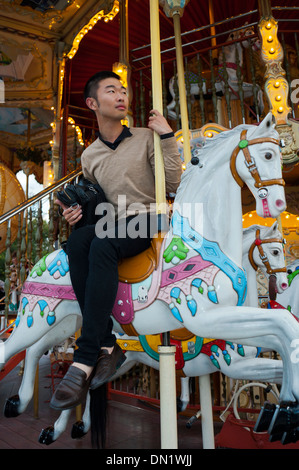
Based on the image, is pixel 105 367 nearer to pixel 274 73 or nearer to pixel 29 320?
pixel 29 320

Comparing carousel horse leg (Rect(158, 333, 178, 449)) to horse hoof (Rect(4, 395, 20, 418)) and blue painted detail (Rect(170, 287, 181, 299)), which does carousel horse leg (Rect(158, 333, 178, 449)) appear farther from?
horse hoof (Rect(4, 395, 20, 418))

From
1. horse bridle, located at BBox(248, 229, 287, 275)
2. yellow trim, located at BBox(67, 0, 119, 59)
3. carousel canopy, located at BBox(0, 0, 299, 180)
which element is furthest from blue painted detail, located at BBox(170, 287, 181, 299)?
yellow trim, located at BBox(67, 0, 119, 59)

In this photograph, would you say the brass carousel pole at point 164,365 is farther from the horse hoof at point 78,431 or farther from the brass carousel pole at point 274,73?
the brass carousel pole at point 274,73

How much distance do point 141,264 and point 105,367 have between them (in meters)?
0.40

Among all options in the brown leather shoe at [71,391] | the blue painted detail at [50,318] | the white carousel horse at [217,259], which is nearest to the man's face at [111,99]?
the white carousel horse at [217,259]

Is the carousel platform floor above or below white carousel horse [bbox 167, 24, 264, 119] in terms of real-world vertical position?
below

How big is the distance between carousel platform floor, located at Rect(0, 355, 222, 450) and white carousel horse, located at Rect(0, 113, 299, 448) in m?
1.48

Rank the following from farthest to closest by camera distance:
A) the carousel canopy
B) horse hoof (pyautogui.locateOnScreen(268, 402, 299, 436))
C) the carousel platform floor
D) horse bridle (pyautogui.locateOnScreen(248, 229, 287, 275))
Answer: the carousel canopy, the carousel platform floor, horse bridle (pyautogui.locateOnScreen(248, 229, 287, 275)), horse hoof (pyautogui.locateOnScreen(268, 402, 299, 436))

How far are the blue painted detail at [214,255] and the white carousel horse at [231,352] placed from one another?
0.72 metres

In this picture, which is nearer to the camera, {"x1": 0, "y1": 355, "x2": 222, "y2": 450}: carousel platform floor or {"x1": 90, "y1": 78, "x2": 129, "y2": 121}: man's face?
{"x1": 90, "y1": 78, "x2": 129, "y2": 121}: man's face

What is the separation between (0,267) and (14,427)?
740 inches

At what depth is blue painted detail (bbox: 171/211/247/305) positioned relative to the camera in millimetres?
1210

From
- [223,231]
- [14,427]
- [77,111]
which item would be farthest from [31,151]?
[223,231]
